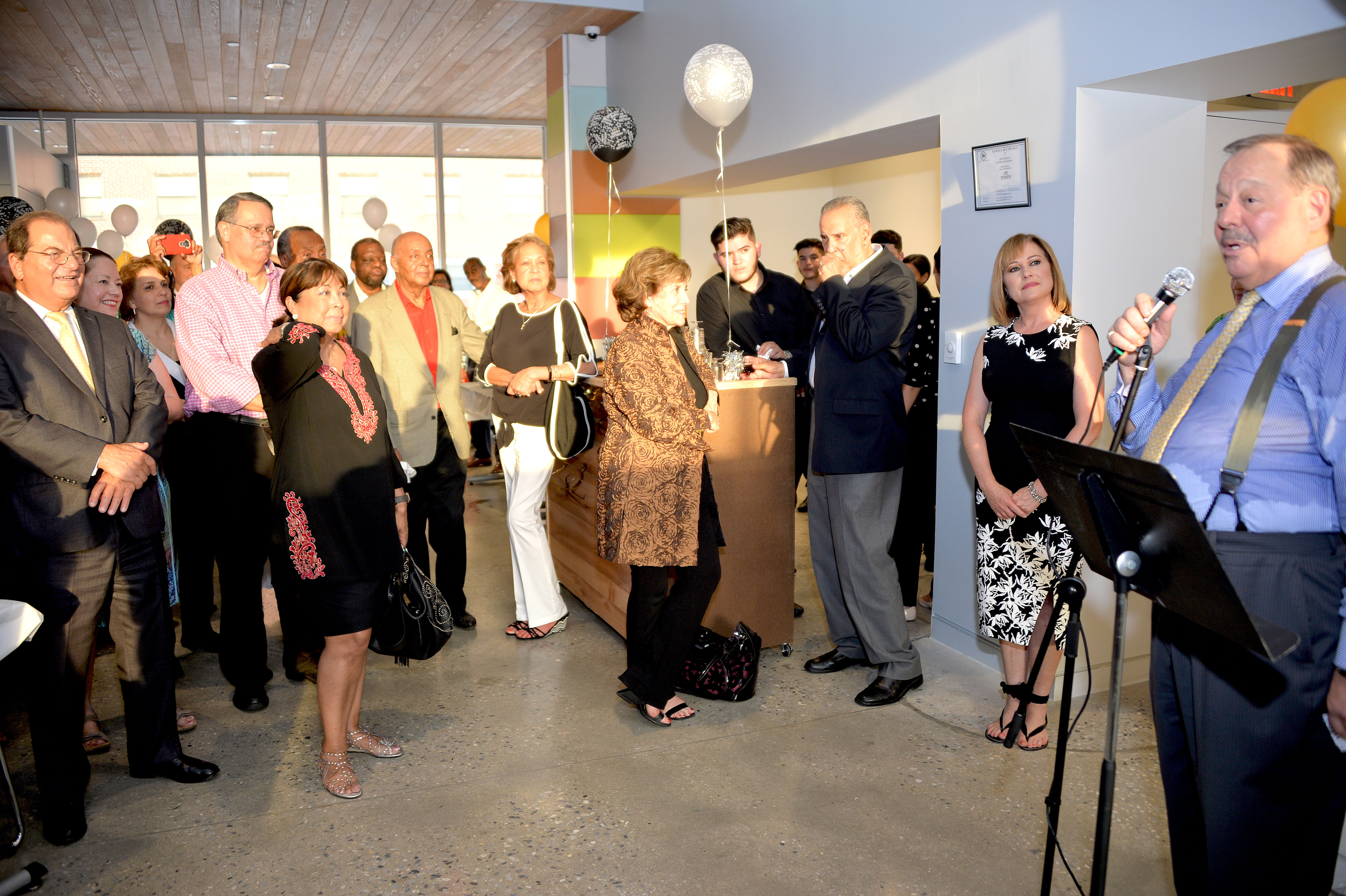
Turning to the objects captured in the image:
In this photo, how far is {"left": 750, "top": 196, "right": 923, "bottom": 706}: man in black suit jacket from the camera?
336 centimetres

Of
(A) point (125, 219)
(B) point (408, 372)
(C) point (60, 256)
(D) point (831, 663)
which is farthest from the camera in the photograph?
(A) point (125, 219)

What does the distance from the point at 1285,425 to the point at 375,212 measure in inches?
412

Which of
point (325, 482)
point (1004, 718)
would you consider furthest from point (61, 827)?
point (1004, 718)

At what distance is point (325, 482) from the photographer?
2652mm

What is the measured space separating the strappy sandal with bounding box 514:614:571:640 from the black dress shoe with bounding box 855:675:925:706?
56.8 inches

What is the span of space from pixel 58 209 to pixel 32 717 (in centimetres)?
847

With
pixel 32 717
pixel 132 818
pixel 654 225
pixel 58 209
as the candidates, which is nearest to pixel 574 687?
pixel 132 818

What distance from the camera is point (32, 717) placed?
103 inches

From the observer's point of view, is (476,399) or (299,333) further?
(476,399)

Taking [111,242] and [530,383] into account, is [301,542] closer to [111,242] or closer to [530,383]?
[530,383]

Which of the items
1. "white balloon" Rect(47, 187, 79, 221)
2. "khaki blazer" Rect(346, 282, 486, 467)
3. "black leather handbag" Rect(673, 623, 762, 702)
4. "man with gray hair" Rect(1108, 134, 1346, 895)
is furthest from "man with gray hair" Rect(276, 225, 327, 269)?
"white balloon" Rect(47, 187, 79, 221)

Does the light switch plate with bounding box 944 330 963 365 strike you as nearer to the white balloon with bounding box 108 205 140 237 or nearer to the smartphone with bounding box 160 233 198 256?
the smartphone with bounding box 160 233 198 256

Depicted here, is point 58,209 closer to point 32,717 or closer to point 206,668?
point 206,668

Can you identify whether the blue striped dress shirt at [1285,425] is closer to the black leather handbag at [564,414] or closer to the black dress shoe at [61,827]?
the black leather handbag at [564,414]
